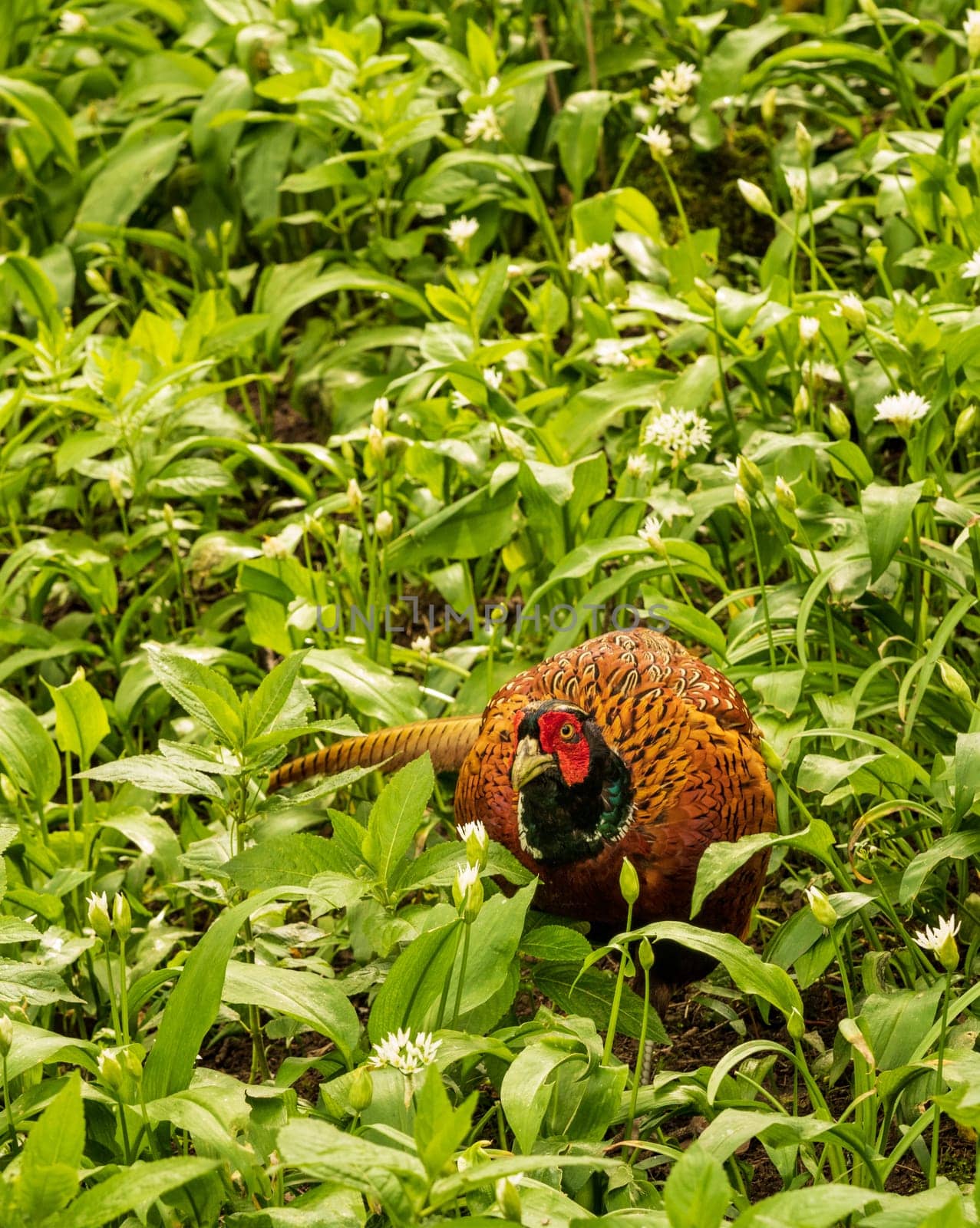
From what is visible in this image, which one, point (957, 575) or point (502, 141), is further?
Answer: point (502, 141)

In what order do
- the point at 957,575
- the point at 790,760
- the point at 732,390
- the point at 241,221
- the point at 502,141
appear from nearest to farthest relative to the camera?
the point at 790,760 < the point at 957,575 < the point at 732,390 < the point at 502,141 < the point at 241,221

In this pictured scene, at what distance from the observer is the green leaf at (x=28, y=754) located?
2564 millimetres

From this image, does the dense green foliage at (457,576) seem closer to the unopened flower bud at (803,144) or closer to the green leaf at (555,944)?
the green leaf at (555,944)

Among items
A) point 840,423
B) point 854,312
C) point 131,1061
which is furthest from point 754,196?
point 131,1061

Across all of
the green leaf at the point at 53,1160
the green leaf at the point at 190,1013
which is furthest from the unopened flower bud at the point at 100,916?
the green leaf at the point at 53,1160

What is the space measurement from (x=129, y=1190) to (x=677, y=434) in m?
1.84

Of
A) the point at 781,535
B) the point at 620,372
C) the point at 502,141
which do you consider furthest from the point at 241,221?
the point at 781,535

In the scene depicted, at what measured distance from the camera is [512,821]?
219 cm

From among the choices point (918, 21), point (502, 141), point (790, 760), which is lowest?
point (790, 760)

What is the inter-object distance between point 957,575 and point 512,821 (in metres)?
0.92

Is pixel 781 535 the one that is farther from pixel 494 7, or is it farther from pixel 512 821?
pixel 494 7

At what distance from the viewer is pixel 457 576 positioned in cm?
318

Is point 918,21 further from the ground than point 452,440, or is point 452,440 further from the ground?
point 918,21

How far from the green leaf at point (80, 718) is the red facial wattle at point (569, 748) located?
3.00 ft
